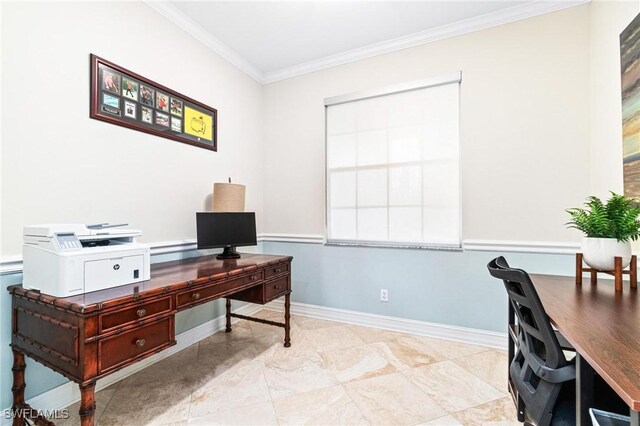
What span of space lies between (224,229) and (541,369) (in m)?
2.16

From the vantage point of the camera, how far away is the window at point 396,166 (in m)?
2.59

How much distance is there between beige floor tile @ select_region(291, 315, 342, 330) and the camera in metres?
2.87

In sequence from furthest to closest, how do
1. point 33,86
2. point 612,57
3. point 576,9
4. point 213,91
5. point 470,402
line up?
point 213,91, point 576,9, point 612,57, point 470,402, point 33,86

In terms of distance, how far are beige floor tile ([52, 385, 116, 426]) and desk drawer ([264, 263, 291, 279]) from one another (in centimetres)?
121

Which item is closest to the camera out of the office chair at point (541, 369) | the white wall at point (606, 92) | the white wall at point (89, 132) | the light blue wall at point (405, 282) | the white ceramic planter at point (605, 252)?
the office chair at point (541, 369)

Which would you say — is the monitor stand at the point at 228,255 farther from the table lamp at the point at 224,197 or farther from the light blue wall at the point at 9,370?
the light blue wall at the point at 9,370

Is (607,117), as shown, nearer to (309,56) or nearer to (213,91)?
→ (309,56)

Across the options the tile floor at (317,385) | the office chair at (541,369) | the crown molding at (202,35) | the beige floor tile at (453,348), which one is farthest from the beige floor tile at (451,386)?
the crown molding at (202,35)

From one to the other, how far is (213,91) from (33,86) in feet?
4.51

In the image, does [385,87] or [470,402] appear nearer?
[470,402]

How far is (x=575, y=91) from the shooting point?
218cm

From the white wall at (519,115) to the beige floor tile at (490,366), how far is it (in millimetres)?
952

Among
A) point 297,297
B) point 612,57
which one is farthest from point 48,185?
point 612,57

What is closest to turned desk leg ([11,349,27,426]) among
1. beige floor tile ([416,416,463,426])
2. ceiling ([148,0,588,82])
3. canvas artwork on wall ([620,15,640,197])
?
beige floor tile ([416,416,463,426])
